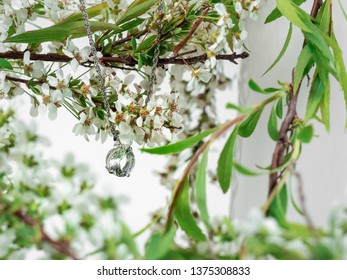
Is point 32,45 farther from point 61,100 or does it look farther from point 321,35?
point 321,35

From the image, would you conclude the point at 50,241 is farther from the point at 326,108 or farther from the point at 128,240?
the point at 326,108

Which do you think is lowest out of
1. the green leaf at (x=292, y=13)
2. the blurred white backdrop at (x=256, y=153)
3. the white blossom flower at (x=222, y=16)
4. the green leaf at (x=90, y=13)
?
the blurred white backdrop at (x=256, y=153)

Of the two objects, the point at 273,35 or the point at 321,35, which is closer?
the point at 321,35

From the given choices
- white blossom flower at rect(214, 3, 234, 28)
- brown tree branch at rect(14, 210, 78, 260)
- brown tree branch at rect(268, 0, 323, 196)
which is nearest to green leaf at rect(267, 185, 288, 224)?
brown tree branch at rect(268, 0, 323, 196)

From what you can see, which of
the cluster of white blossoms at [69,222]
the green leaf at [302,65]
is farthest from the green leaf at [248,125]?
the cluster of white blossoms at [69,222]

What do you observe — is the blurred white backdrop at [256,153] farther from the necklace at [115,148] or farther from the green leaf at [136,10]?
the green leaf at [136,10]
